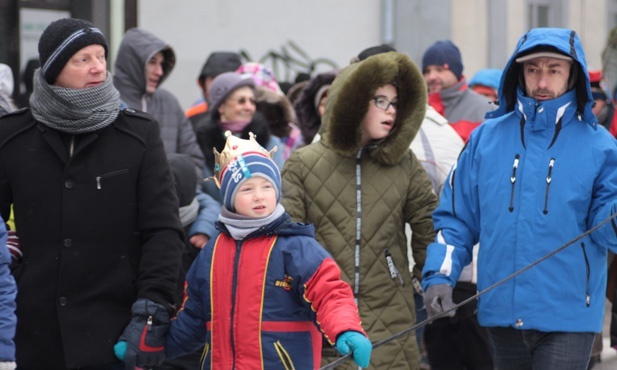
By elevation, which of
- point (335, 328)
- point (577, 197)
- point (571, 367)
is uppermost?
point (577, 197)

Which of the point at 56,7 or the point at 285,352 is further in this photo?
the point at 56,7

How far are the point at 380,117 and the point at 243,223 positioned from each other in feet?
4.95

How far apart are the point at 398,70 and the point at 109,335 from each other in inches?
80.8

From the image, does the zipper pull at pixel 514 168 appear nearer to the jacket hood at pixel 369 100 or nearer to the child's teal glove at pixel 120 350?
the jacket hood at pixel 369 100

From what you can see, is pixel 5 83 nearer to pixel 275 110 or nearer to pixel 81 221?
pixel 81 221

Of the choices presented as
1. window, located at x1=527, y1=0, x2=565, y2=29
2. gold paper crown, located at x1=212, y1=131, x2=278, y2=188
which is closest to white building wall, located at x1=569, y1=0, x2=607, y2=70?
window, located at x1=527, y1=0, x2=565, y2=29

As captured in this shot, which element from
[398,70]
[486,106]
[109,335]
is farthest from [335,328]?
[486,106]

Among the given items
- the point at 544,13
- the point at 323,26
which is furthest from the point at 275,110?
the point at 544,13

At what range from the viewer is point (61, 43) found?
488cm

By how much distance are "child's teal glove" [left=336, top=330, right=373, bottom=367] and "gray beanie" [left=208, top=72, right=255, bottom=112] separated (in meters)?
3.79

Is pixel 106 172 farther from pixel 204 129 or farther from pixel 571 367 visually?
pixel 204 129

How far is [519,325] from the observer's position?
5156 mm

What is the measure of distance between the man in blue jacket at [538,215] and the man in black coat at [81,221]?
116 centimetres

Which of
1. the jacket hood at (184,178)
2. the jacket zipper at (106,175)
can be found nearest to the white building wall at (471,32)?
the jacket hood at (184,178)
